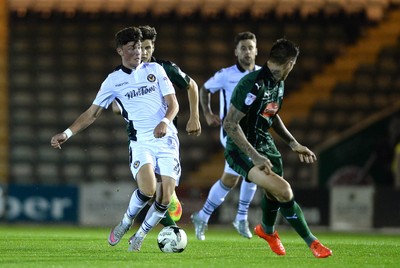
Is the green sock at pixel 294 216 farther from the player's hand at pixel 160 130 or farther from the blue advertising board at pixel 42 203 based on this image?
the blue advertising board at pixel 42 203

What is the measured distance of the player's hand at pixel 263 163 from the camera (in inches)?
292

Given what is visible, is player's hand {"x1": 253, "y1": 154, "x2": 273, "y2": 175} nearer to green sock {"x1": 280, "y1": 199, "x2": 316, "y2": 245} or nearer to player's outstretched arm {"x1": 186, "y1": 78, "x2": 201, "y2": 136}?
green sock {"x1": 280, "y1": 199, "x2": 316, "y2": 245}

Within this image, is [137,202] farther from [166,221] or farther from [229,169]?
[229,169]

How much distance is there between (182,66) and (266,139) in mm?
10552

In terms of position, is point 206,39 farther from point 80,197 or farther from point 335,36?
point 80,197

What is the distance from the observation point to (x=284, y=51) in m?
7.48

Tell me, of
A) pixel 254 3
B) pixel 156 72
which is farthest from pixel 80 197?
pixel 156 72

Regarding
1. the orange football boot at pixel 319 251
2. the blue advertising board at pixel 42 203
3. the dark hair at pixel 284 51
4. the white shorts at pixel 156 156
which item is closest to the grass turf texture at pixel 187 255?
the orange football boot at pixel 319 251

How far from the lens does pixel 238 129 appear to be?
7.53 metres

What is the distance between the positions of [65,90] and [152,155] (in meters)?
10.5

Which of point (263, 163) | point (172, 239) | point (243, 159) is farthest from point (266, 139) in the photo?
point (172, 239)

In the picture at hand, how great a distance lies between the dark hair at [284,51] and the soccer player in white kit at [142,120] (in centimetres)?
100

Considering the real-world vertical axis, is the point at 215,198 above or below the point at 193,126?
below

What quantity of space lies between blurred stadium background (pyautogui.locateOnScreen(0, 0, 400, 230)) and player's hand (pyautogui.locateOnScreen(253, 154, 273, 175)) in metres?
9.61
